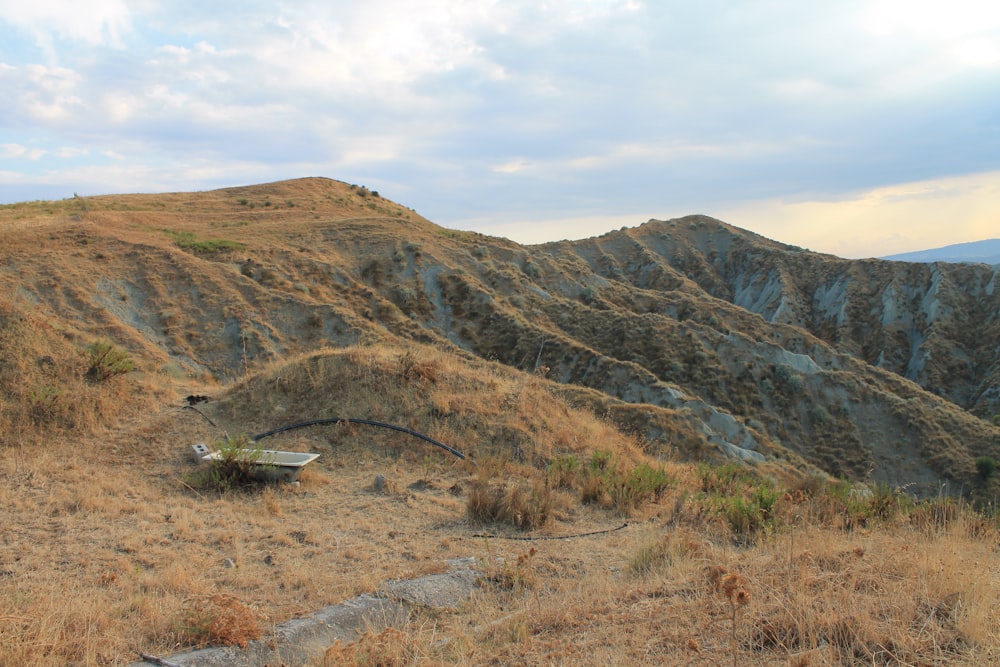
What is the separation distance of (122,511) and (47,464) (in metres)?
2.14

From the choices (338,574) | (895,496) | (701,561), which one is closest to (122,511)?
(338,574)

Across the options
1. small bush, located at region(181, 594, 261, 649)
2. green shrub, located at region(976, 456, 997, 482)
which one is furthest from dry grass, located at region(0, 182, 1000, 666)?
green shrub, located at region(976, 456, 997, 482)

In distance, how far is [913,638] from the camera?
340 cm

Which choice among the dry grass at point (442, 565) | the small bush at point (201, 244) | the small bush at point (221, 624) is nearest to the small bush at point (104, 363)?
the dry grass at point (442, 565)

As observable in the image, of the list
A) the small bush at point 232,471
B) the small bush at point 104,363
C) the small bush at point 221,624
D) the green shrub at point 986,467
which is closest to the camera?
the small bush at point 221,624

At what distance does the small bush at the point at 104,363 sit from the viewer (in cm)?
1076

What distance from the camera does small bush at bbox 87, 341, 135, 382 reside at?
1076 centimetres

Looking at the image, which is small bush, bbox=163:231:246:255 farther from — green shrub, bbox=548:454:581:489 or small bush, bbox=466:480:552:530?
small bush, bbox=466:480:552:530

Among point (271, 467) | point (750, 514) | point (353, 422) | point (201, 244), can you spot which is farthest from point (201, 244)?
point (750, 514)

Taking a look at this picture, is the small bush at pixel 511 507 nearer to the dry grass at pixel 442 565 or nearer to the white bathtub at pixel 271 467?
the dry grass at pixel 442 565

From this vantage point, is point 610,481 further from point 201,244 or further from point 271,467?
point 201,244

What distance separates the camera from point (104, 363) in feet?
35.7

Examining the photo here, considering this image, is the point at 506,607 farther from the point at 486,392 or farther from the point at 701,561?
the point at 486,392

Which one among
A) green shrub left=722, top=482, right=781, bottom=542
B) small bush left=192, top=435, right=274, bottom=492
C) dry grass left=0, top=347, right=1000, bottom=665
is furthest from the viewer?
small bush left=192, top=435, right=274, bottom=492
